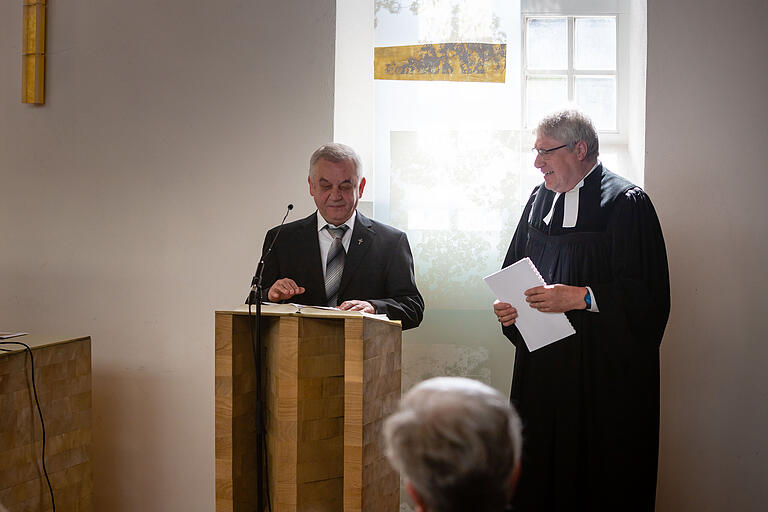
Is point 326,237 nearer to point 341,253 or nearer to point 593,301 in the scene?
point 341,253

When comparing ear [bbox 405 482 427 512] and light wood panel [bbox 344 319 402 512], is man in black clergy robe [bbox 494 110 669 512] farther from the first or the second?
ear [bbox 405 482 427 512]

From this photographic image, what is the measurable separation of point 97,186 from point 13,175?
0.51 metres

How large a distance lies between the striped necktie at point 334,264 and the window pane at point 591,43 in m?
1.87

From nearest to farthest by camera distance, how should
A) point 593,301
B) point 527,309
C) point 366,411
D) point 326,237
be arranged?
point 366,411, point 593,301, point 527,309, point 326,237

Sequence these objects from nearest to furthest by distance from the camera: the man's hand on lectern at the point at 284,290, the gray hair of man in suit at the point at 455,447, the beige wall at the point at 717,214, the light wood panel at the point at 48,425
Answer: the gray hair of man in suit at the point at 455,447 → the man's hand on lectern at the point at 284,290 → the light wood panel at the point at 48,425 → the beige wall at the point at 717,214

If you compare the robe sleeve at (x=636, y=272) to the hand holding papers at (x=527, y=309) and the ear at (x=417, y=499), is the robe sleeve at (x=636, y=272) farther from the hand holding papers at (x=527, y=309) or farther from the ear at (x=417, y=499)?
the ear at (x=417, y=499)

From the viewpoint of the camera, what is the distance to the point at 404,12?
3.94 metres

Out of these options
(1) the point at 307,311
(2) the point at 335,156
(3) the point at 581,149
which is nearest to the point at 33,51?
(2) the point at 335,156

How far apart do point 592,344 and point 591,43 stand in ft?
6.52

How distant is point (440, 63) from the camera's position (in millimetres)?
3955

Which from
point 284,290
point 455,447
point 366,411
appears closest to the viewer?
point 455,447

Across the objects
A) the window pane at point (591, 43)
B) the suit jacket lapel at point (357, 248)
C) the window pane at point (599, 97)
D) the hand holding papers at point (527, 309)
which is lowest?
the hand holding papers at point (527, 309)

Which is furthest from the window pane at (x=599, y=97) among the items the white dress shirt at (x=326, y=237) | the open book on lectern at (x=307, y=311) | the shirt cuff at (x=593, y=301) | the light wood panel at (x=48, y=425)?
the light wood panel at (x=48, y=425)

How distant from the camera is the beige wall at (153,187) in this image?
12.7ft
